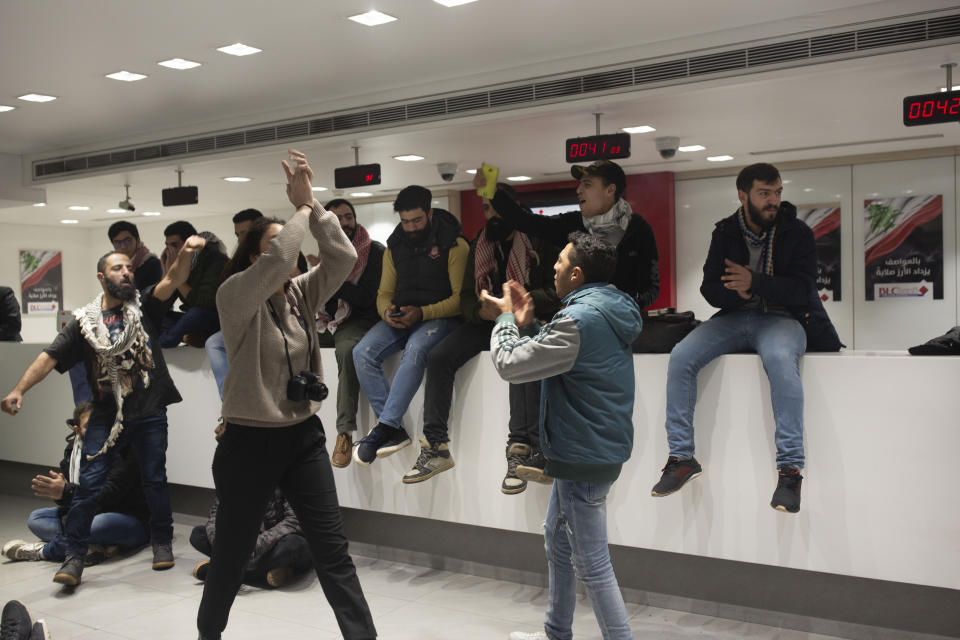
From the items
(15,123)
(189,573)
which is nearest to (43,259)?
(15,123)

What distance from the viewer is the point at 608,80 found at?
572 centimetres

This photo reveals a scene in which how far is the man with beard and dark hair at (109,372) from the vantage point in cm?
429

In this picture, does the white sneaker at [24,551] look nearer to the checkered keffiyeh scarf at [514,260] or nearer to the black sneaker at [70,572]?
the black sneaker at [70,572]

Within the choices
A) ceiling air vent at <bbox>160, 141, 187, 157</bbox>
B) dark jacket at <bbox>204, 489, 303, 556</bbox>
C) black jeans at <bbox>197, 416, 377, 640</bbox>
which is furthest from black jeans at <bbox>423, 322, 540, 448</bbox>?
ceiling air vent at <bbox>160, 141, 187, 157</bbox>

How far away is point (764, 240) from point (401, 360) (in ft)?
6.11

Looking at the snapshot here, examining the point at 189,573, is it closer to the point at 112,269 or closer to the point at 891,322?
the point at 112,269

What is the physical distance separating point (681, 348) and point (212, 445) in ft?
10.2

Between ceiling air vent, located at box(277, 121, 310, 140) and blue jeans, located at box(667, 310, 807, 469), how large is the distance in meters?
4.41

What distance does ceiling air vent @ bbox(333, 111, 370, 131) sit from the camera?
6.79 m

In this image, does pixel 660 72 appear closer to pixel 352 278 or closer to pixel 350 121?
pixel 352 278

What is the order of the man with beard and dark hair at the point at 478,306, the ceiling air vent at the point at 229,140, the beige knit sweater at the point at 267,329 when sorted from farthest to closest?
the ceiling air vent at the point at 229,140 < the man with beard and dark hair at the point at 478,306 < the beige knit sweater at the point at 267,329

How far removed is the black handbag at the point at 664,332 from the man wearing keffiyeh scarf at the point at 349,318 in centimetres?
155

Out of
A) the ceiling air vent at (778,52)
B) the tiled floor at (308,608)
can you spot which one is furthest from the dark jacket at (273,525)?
the ceiling air vent at (778,52)

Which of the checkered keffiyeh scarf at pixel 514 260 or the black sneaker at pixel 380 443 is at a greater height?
the checkered keffiyeh scarf at pixel 514 260
